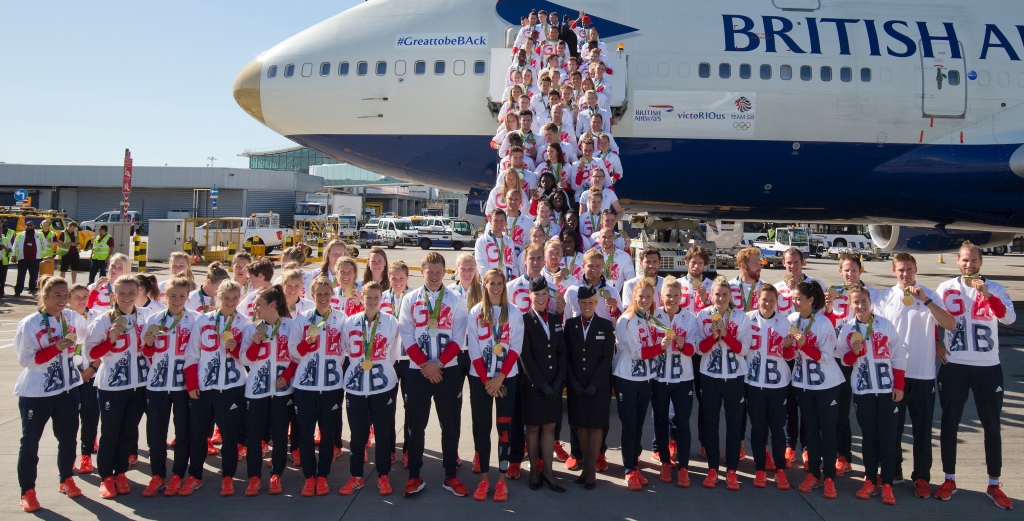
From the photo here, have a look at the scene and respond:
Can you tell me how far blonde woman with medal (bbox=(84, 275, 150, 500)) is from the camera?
5137 millimetres

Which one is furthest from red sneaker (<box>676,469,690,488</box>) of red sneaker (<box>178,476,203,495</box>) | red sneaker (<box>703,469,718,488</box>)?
red sneaker (<box>178,476,203,495</box>)

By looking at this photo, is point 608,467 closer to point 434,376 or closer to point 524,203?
point 434,376

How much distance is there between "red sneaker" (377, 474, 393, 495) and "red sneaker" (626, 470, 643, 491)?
5.99 feet

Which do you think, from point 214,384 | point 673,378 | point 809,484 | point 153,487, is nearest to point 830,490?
point 809,484

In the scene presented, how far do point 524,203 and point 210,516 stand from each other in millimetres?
5101

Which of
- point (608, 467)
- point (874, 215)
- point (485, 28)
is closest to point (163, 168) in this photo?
point (485, 28)

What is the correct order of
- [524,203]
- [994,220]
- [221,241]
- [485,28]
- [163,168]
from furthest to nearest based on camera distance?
1. [163,168]
2. [221,241]
3. [994,220]
4. [485,28]
5. [524,203]

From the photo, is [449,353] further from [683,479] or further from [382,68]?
[382,68]

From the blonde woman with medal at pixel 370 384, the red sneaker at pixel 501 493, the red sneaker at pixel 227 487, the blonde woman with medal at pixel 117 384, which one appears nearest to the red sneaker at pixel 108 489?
the blonde woman with medal at pixel 117 384

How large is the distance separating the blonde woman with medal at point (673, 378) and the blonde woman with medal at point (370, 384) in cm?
212

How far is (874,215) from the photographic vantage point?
14.4m

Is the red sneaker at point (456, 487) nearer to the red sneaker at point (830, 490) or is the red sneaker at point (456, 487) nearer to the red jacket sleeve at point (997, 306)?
the red sneaker at point (830, 490)

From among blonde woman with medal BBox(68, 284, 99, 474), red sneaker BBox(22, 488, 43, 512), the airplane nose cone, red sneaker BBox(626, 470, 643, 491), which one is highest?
the airplane nose cone

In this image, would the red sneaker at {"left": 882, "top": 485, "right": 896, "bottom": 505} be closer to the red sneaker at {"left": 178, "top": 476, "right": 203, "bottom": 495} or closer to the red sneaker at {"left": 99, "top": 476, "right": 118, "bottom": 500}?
the red sneaker at {"left": 178, "top": 476, "right": 203, "bottom": 495}
